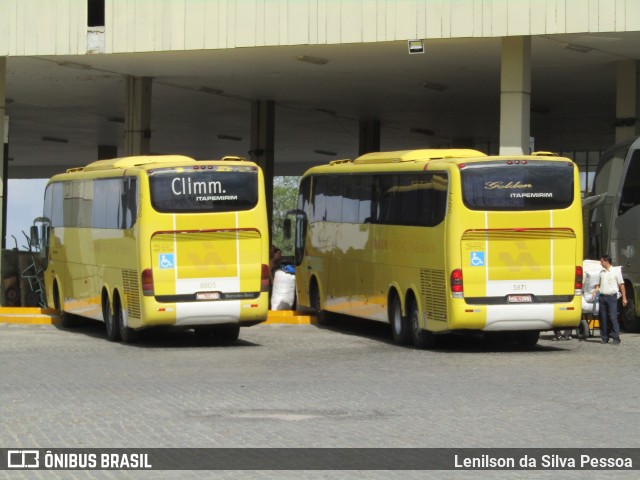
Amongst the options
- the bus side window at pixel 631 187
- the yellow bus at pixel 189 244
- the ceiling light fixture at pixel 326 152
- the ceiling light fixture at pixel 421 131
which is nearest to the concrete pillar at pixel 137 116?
the yellow bus at pixel 189 244

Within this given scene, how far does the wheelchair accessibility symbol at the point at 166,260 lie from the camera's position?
2323 centimetres

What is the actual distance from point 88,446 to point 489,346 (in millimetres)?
13668

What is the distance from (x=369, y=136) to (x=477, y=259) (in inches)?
1080

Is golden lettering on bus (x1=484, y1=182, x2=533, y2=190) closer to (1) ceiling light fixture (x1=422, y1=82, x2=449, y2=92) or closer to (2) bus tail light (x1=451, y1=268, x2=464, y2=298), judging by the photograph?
(2) bus tail light (x1=451, y1=268, x2=464, y2=298)

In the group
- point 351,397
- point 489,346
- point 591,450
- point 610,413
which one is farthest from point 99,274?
point 591,450

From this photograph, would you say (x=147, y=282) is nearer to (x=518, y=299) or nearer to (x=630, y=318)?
(x=518, y=299)

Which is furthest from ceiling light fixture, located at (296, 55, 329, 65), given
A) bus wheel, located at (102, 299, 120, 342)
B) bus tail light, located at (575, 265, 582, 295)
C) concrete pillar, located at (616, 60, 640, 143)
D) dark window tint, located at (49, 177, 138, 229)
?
bus tail light, located at (575, 265, 582, 295)

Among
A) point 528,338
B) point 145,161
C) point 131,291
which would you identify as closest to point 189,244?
point 131,291

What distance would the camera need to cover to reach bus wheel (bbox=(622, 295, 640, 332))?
92.4 ft

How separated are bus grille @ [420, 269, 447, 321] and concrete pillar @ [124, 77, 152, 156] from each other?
1450 cm

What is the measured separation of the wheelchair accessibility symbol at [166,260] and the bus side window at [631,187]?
33.1ft

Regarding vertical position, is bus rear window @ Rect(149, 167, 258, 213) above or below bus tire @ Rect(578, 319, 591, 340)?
above

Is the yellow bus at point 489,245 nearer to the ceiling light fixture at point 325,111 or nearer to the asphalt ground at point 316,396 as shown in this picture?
the asphalt ground at point 316,396
